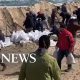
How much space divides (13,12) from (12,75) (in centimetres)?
2667

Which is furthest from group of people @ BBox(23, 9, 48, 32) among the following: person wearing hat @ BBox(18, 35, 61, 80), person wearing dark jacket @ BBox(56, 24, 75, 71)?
person wearing hat @ BBox(18, 35, 61, 80)

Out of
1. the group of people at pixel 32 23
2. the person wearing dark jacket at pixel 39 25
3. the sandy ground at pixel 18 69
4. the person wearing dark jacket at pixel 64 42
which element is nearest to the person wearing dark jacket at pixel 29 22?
the group of people at pixel 32 23

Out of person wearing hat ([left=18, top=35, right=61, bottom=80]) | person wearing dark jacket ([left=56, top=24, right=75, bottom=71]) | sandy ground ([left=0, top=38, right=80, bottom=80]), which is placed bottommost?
sandy ground ([left=0, top=38, right=80, bottom=80])

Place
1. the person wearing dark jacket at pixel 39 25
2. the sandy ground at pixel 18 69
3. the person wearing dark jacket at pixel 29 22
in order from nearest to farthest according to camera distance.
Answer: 1. the sandy ground at pixel 18 69
2. the person wearing dark jacket at pixel 29 22
3. the person wearing dark jacket at pixel 39 25

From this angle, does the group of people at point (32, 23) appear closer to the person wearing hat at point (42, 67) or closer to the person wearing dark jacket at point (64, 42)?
the person wearing dark jacket at point (64, 42)

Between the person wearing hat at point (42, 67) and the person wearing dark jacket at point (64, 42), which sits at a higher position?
the person wearing hat at point (42, 67)

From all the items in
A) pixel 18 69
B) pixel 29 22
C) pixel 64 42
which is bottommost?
pixel 29 22

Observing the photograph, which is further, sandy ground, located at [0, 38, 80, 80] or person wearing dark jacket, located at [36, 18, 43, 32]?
person wearing dark jacket, located at [36, 18, 43, 32]

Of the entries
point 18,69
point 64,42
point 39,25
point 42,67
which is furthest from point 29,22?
point 42,67

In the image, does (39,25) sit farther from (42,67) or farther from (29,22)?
(42,67)

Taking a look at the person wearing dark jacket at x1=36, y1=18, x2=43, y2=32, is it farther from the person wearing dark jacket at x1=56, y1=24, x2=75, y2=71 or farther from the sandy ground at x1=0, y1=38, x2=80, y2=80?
the person wearing dark jacket at x1=56, y1=24, x2=75, y2=71

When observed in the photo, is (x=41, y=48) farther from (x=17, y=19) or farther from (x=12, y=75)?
(x=17, y=19)

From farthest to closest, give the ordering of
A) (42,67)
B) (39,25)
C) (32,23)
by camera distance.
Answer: (39,25), (32,23), (42,67)

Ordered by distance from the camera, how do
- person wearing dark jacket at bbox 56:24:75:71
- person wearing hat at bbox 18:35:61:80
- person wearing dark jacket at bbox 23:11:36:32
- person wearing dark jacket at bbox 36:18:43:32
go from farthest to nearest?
person wearing dark jacket at bbox 36:18:43:32
person wearing dark jacket at bbox 23:11:36:32
person wearing dark jacket at bbox 56:24:75:71
person wearing hat at bbox 18:35:61:80
